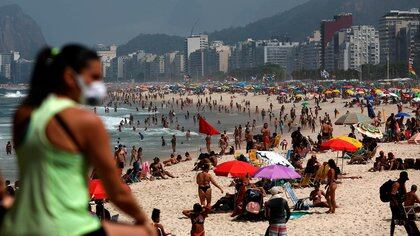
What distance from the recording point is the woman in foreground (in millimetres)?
1676

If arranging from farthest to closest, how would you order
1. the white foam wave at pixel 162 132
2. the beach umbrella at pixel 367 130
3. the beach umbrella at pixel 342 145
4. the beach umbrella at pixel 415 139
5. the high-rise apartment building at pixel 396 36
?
the high-rise apartment building at pixel 396 36, the white foam wave at pixel 162 132, the beach umbrella at pixel 415 139, the beach umbrella at pixel 367 130, the beach umbrella at pixel 342 145

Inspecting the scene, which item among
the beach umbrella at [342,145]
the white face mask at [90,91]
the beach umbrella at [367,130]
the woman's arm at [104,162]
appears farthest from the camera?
the beach umbrella at [367,130]

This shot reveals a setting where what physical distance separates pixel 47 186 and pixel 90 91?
28 centimetres

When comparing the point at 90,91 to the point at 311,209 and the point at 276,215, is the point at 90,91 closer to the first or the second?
the point at 276,215

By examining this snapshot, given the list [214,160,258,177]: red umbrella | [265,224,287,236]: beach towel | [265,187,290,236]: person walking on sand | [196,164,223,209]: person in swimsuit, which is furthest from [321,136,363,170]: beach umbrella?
[265,224,287,236]: beach towel

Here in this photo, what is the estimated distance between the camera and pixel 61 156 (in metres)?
1.69

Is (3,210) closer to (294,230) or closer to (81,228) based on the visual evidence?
(81,228)

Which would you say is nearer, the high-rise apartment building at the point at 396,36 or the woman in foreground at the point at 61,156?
the woman in foreground at the point at 61,156

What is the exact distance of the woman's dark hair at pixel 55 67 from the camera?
1793 millimetres

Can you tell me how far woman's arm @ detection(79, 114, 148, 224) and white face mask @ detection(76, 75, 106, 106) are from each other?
12 centimetres

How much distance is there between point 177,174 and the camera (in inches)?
812

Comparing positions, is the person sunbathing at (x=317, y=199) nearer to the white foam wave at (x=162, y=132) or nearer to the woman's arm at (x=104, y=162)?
the woman's arm at (x=104, y=162)

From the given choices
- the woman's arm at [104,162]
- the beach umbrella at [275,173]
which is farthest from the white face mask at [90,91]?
the beach umbrella at [275,173]

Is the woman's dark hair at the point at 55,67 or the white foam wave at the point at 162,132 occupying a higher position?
the woman's dark hair at the point at 55,67
